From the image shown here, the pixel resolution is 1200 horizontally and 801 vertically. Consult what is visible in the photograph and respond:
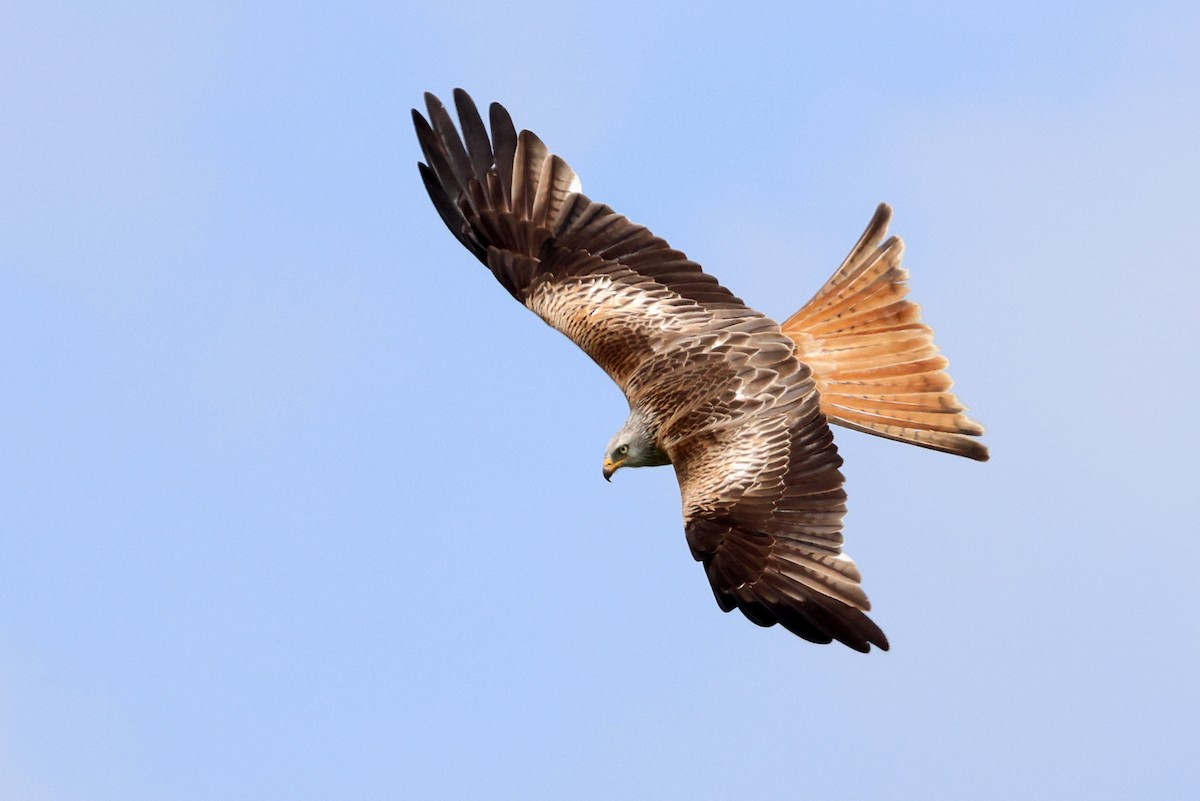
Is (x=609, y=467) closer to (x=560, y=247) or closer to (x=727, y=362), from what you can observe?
(x=727, y=362)

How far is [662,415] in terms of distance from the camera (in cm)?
1343

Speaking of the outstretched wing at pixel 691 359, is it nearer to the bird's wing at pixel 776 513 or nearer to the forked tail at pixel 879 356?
the bird's wing at pixel 776 513

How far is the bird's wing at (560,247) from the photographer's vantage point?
14086 millimetres

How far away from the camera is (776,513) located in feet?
40.8

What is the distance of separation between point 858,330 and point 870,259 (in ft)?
1.73

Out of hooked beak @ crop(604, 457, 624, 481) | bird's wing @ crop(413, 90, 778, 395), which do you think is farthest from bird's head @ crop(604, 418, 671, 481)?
bird's wing @ crop(413, 90, 778, 395)

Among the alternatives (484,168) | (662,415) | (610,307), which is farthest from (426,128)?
(662,415)

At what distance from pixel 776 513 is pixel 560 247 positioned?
10.8ft

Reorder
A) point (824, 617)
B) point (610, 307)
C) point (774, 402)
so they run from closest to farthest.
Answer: point (824, 617) < point (774, 402) < point (610, 307)

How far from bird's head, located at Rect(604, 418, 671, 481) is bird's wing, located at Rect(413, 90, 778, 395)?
52 centimetres

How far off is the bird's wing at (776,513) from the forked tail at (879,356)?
A: 37 cm

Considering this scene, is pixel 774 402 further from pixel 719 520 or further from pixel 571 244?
pixel 571 244

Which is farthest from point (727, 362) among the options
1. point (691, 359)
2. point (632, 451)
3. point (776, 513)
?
point (776, 513)

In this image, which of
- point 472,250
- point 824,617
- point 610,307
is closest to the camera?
point 824,617
